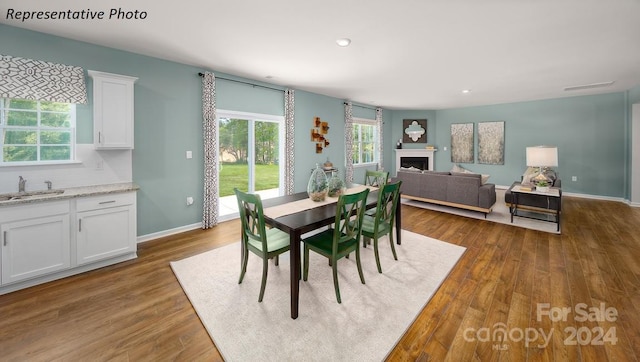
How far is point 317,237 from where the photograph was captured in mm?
2566

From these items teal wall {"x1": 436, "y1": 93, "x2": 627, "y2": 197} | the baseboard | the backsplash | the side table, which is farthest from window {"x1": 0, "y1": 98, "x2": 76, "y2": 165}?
teal wall {"x1": 436, "y1": 93, "x2": 627, "y2": 197}

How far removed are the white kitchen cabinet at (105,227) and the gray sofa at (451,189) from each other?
512 cm

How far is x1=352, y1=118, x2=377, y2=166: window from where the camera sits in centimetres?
779

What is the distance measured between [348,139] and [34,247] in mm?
6088

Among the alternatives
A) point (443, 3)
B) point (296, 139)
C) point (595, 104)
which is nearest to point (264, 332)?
point (443, 3)

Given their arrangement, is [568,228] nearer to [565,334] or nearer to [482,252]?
[482,252]

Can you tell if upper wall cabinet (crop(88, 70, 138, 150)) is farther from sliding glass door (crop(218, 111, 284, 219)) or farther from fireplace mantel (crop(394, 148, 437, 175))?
fireplace mantel (crop(394, 148, 437, 175))

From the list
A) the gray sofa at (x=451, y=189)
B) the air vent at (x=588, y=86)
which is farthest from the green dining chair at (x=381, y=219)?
the air vent at (x=588, y=86)

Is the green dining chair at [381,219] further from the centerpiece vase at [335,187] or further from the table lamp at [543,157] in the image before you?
the table lamp at [543,157]

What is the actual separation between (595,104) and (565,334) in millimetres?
7261

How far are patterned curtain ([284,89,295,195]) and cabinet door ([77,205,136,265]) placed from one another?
291 cm

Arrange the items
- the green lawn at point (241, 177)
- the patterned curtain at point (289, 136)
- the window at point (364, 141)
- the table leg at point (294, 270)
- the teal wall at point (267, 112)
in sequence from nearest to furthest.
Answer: the table leg at point (294, 270)
the teal wall at point (267, 112)
the green lawn at point (241, 177)
the patterned curtain at point (289, 136)
the window at point (364, 141)

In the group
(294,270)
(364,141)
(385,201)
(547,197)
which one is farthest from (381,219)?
(364,141)

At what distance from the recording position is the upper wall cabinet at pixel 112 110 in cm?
303
